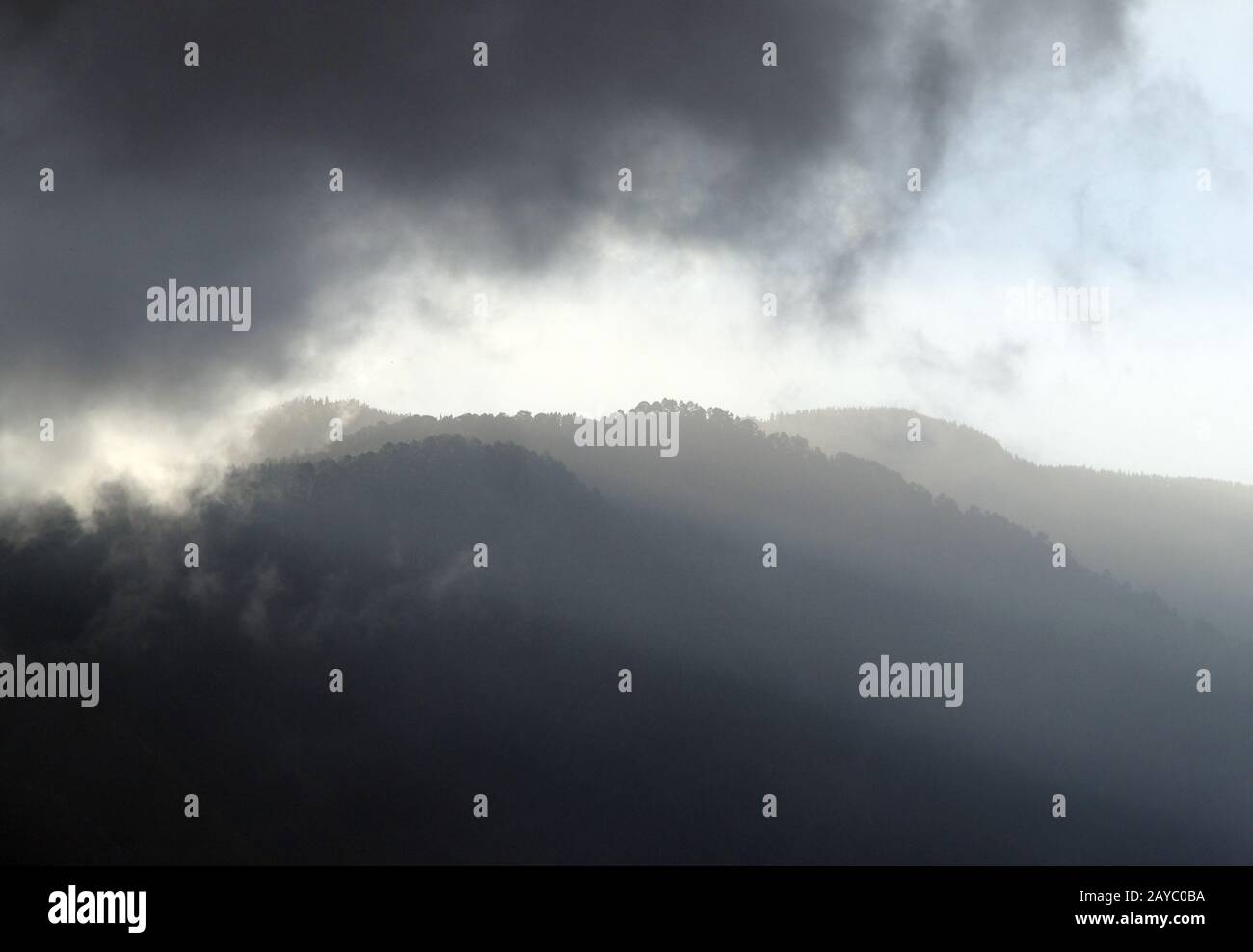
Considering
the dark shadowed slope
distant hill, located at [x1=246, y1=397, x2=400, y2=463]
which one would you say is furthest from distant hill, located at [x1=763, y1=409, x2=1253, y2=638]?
distant hill, located at [x1=246, y1=397, x2=400, y2=463]

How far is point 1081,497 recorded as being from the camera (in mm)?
10078

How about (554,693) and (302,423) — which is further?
(302,423)

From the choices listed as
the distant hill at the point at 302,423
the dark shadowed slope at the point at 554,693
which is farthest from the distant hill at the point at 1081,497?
the distant hill at the point at 302,423

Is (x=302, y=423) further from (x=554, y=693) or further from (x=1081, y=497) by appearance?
(x=1081, y=497)

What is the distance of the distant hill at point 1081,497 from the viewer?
9547 mm

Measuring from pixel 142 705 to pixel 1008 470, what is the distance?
912 centimetres

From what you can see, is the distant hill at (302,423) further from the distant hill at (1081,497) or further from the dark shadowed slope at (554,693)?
the distant hill at (1081,497)

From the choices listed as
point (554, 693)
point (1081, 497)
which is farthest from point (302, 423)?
point (1081, 497)

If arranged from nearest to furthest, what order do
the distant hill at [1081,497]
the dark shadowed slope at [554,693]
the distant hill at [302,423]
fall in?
1. the dark shadowed slope at [554,693]
2. the distant hill at [302,423]
3. the distant hill at [1081,497]

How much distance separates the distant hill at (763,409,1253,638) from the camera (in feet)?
31.3

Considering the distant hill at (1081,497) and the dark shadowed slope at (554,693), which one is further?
the distant hill at (1081,497)

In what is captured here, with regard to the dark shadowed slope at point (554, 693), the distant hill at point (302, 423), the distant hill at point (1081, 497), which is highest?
the distant hill at point (302, 423)

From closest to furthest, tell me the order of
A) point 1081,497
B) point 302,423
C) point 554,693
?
1. point 554,693
2. point 302,423
3. point 1081,497
